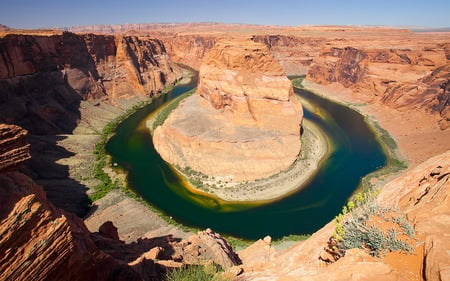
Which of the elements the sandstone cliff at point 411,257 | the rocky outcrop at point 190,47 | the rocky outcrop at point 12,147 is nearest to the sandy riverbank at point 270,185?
the sandstone cliff at point 411,257

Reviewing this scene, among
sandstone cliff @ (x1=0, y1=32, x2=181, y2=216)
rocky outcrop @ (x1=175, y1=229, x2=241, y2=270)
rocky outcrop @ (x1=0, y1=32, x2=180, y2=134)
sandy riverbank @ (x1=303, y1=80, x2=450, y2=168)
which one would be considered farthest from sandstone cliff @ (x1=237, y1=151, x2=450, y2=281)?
rocky outcrop @ (x1=0, y1=32, x2=180, y2=134)

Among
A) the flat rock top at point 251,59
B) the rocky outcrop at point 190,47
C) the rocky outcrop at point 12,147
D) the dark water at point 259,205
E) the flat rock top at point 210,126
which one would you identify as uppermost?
the rocky outcrop at point 190,47

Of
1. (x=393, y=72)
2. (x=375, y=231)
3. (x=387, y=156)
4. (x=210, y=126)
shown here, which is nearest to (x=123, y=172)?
(x=210, y=126)

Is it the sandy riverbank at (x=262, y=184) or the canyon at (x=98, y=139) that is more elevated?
the canyon at (x=98, y=139)

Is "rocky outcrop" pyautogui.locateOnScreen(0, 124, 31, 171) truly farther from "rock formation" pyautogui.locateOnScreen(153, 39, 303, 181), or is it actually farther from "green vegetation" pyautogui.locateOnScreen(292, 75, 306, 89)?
"green vegetation" pyautogui.locateOnScreen(292, 75, 306, 89)

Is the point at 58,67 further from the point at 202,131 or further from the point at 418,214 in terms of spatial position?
the point at 418,214

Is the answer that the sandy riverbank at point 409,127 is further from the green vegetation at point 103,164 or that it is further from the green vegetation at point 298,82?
the green vegetation at point 103,164

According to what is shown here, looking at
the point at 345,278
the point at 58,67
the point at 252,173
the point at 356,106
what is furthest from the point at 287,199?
the point at 58,67
